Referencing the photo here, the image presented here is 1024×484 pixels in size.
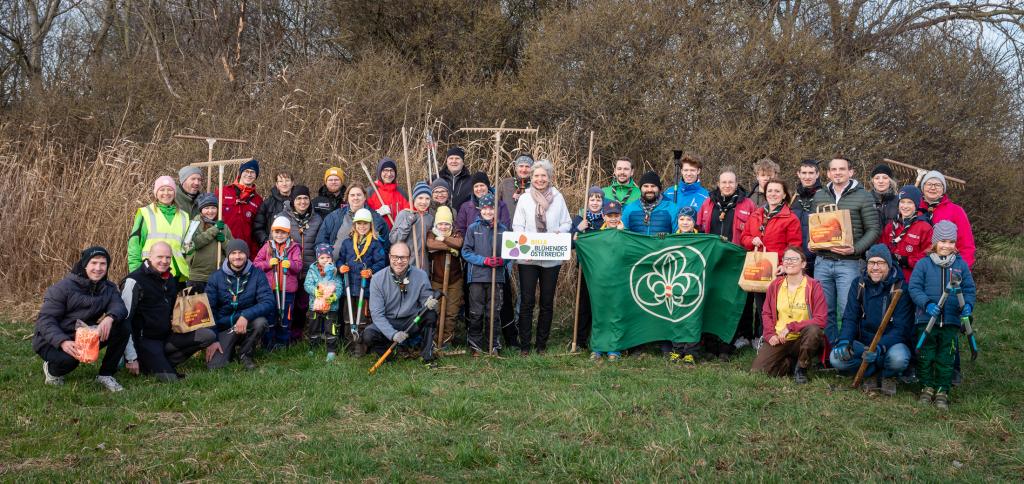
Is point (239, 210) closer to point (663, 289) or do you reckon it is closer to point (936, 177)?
point (663, 289)

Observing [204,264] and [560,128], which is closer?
[204,264]

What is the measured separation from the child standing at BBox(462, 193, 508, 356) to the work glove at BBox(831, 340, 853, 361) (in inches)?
123

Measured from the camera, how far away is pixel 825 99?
42.8ft

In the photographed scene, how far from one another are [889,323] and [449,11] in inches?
498

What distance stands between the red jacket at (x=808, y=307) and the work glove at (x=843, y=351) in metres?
0.25

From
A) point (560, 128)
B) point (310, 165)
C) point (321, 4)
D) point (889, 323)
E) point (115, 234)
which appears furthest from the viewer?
point (321, 4)

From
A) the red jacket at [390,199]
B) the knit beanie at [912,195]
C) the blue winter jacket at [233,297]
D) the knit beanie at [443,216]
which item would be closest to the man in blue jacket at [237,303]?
the blue winter jacket at [233,297]

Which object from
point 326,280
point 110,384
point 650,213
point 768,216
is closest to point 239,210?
point 326,280

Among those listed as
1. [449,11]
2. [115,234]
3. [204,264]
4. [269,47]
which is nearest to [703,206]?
[204,264]

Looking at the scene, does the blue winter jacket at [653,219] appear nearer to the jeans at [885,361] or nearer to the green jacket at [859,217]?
the green jacket at [859,217]

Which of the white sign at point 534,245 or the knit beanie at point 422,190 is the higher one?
the knit beanie at point 422,190

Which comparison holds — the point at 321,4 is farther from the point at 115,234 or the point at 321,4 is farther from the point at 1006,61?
the point at 1006,61

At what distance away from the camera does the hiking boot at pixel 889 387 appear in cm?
686

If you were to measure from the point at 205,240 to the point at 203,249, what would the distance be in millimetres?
224
